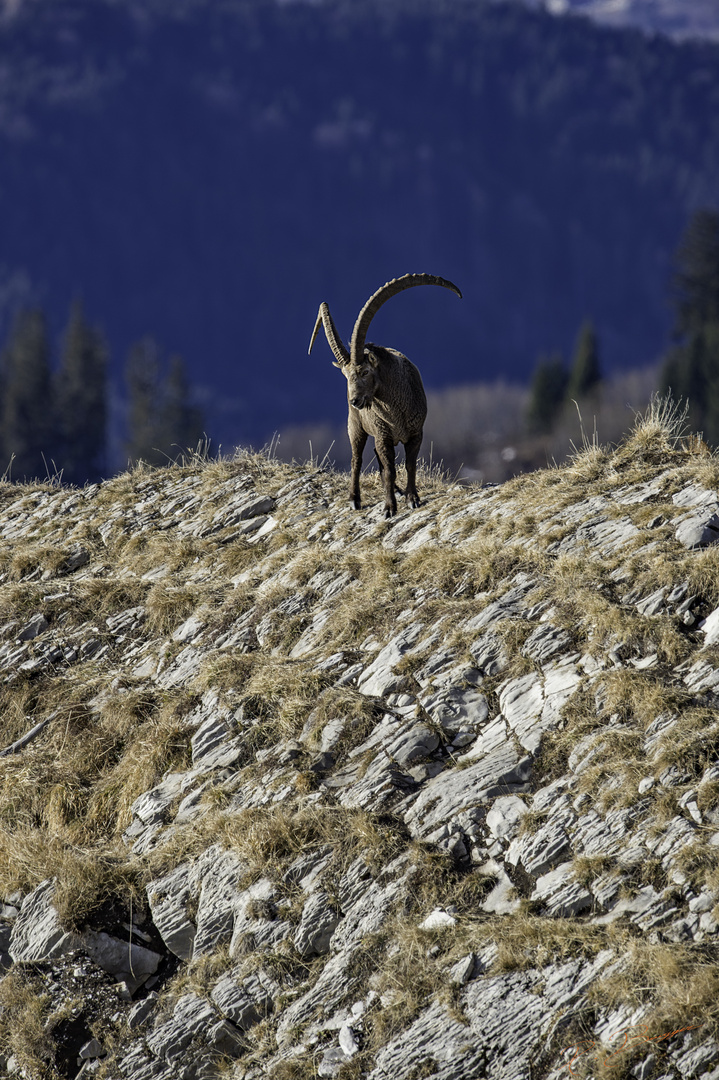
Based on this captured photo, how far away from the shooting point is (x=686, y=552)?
8492 mm

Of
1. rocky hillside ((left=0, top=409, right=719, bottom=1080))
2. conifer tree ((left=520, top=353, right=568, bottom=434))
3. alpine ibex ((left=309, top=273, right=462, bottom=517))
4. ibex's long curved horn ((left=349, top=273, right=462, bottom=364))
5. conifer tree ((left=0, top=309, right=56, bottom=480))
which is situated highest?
ibex's long curved horn ((left=349, top=273, right=462, bottom=364))

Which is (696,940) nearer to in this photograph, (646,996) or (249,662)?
(646,996)

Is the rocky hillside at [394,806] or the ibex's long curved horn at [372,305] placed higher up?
the ibex's long curved horn at [372,305]

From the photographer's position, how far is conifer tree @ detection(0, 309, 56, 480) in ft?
226

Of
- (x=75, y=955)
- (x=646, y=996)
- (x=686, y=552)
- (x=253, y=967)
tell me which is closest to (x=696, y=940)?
(x=646, y=996)

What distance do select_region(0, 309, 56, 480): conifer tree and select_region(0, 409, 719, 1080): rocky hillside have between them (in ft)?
201

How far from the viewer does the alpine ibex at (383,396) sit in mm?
10758

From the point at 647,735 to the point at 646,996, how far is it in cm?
187

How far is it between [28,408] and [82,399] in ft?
12.5

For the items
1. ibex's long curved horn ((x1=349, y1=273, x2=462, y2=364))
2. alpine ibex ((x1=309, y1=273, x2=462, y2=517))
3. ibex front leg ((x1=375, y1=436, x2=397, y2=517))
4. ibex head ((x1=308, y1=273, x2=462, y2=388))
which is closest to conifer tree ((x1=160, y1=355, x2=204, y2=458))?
alpine ibex ((x1=309, y1=273, x2=462, y2=517))

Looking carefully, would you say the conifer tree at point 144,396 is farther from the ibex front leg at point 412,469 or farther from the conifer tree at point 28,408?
the ibex front leg at point 412,469

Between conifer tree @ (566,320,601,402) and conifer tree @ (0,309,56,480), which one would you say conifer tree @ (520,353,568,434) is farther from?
conifer tree @ (0,309,56,480)

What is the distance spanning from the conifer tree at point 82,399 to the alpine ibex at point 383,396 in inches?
2328

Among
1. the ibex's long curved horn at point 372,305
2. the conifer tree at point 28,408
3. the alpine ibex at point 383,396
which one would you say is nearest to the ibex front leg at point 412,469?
the alpine ibex at point 383,396
